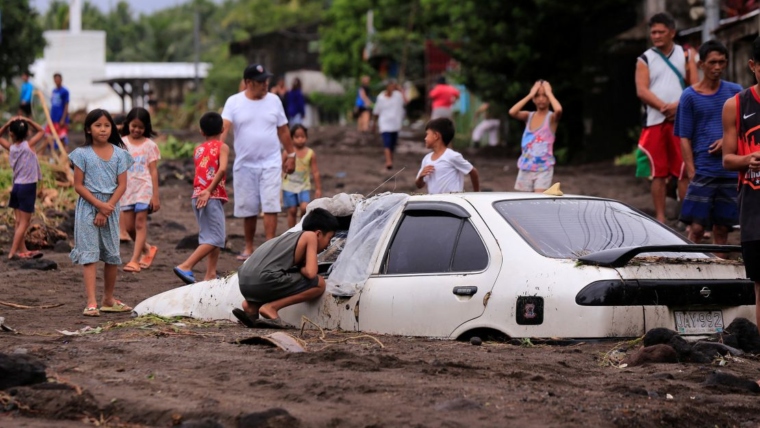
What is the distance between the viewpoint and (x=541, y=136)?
11367 millimetres

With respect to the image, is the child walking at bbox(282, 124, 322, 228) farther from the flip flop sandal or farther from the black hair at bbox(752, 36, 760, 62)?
the black hair at bbox(752, 36, 760, 62)

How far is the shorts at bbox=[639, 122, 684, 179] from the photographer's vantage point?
11008mm

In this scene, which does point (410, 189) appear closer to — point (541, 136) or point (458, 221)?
point (541, 136)

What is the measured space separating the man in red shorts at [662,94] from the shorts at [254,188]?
345cm

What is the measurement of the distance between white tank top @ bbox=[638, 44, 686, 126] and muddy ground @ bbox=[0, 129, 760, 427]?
16.0 ft

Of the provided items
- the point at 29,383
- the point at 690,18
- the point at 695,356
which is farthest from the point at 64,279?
the point at 690,18

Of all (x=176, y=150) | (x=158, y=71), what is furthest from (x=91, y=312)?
(x=158, y=71)

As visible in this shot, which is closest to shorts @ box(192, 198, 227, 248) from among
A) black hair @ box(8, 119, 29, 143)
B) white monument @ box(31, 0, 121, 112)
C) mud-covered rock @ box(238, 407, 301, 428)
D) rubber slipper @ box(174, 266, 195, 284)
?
rubber slipper @ box(174, 266, 195, 284)

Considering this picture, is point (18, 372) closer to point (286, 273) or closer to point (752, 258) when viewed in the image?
point (286, 273)

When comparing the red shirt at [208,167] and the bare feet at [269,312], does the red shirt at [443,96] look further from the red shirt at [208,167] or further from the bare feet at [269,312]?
the bare feet at [269,312]

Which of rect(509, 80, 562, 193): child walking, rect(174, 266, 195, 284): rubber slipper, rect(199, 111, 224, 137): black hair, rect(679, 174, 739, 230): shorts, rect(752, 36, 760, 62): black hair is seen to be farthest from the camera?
rect(509, 80, 562, 193): child walking

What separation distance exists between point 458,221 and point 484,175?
1539 cm

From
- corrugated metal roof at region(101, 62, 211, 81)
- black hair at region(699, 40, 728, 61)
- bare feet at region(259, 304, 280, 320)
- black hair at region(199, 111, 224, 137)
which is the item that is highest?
corrugated metal roof at region(101, 62, 211, 81)

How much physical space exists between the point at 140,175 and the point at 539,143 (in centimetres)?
384
